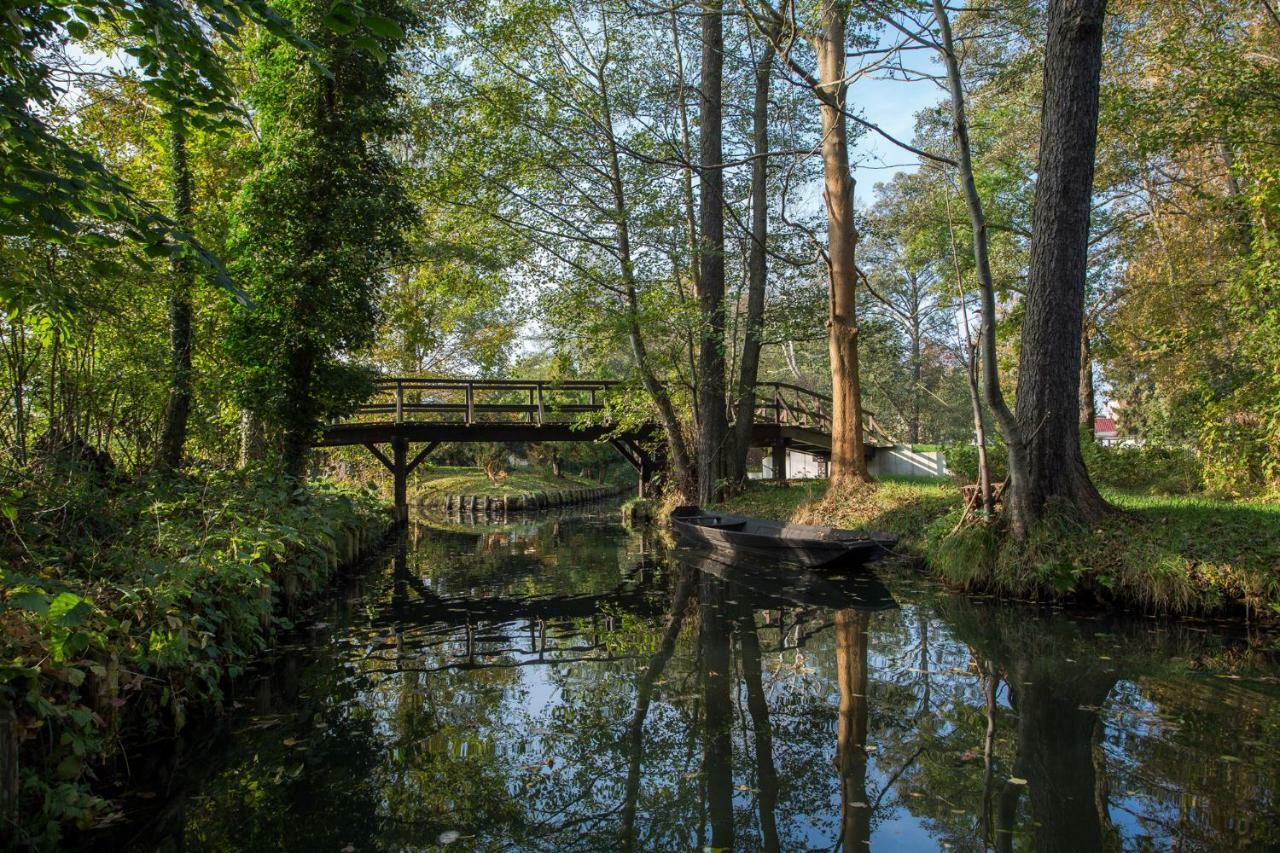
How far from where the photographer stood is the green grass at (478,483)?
24.4 metres

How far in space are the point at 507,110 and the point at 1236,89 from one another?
10327 millimetres

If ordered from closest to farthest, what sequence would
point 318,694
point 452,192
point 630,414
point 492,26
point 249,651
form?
point 318,694 < point 249,651 < point 492,26 < point 452,192 < point 630,414

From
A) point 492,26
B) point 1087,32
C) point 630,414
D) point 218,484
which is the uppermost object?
point 492,26

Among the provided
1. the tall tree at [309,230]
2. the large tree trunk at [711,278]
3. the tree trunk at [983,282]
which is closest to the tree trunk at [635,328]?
the large tree trunk at [711,278]

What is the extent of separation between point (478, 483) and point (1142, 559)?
845 inches

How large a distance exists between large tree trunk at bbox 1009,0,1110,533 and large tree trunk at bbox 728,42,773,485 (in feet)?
20.7

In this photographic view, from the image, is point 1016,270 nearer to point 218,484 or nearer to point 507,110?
point 507,110

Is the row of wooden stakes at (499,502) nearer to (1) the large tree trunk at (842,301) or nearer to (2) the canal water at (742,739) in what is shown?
(1) the large tree trunk at (842,301)

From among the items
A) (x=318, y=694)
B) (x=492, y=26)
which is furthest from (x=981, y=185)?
(x=318, y=694)

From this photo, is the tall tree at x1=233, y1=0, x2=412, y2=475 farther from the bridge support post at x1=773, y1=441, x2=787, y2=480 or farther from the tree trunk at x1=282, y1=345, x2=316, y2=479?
the bridge support post at x1=773, y1=441, x2=787, y2=480

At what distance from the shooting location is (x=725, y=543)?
11.0 m

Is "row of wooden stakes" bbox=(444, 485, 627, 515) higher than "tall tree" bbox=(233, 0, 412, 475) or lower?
lower

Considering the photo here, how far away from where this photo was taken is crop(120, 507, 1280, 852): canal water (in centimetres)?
307

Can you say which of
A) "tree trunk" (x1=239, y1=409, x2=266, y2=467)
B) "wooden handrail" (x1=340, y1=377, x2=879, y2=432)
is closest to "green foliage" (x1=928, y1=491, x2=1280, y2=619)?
"wooden handrail" (x1=340, y1=377, x2=879, y2=432)
